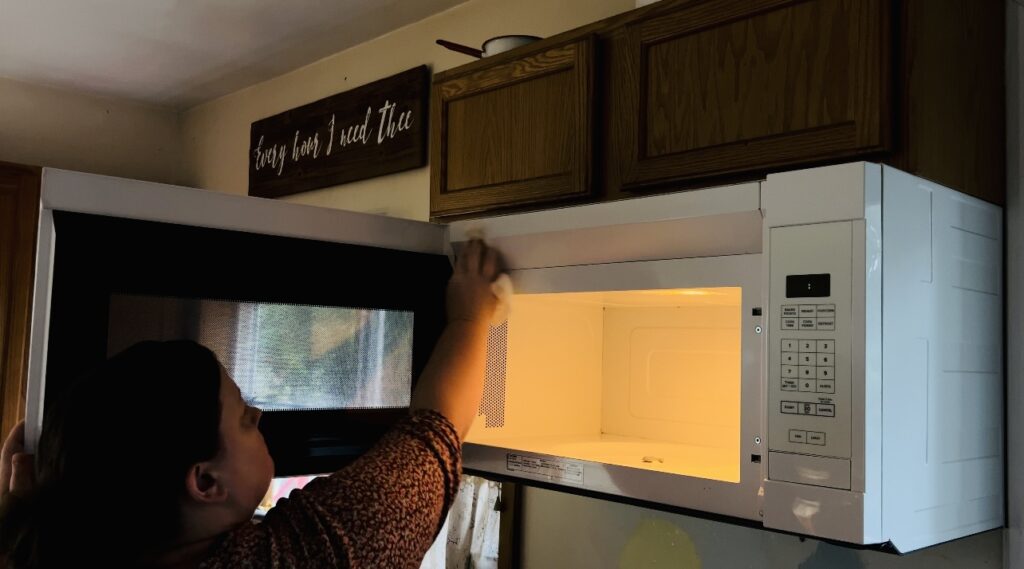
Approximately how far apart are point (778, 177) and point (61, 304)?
724 millimetres

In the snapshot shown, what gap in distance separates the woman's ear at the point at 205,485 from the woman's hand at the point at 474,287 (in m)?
0.39

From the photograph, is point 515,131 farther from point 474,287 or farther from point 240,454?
point 240,454

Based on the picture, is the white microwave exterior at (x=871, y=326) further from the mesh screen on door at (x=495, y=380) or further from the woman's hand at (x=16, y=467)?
the woman's hand at (x=16, y=467)

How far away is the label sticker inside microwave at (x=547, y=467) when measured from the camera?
3.60ft

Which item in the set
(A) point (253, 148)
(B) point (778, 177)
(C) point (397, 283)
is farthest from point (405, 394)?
(A) point (253, 148)

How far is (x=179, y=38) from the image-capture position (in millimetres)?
2195

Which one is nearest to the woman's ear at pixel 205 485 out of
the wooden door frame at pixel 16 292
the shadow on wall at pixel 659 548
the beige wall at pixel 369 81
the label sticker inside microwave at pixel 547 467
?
the label sticker inside microwave at pixel 547 467

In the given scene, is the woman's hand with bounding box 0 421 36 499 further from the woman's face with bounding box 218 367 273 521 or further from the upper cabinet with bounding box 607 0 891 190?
the upper cabinet with bounding box 607 0 891 190

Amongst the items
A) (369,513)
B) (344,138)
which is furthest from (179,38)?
(369,513)

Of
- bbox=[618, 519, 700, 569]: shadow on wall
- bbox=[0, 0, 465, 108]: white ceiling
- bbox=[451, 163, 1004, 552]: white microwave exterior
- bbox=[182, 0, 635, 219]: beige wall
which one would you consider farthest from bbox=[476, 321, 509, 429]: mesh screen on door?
bbox=[0, 0, 465, 108]: white ceiling

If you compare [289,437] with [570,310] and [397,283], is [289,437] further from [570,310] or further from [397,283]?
[570,310]

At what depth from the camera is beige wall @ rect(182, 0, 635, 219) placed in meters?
1.80

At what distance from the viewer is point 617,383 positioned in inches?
55.4

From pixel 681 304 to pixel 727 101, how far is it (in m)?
0.40
